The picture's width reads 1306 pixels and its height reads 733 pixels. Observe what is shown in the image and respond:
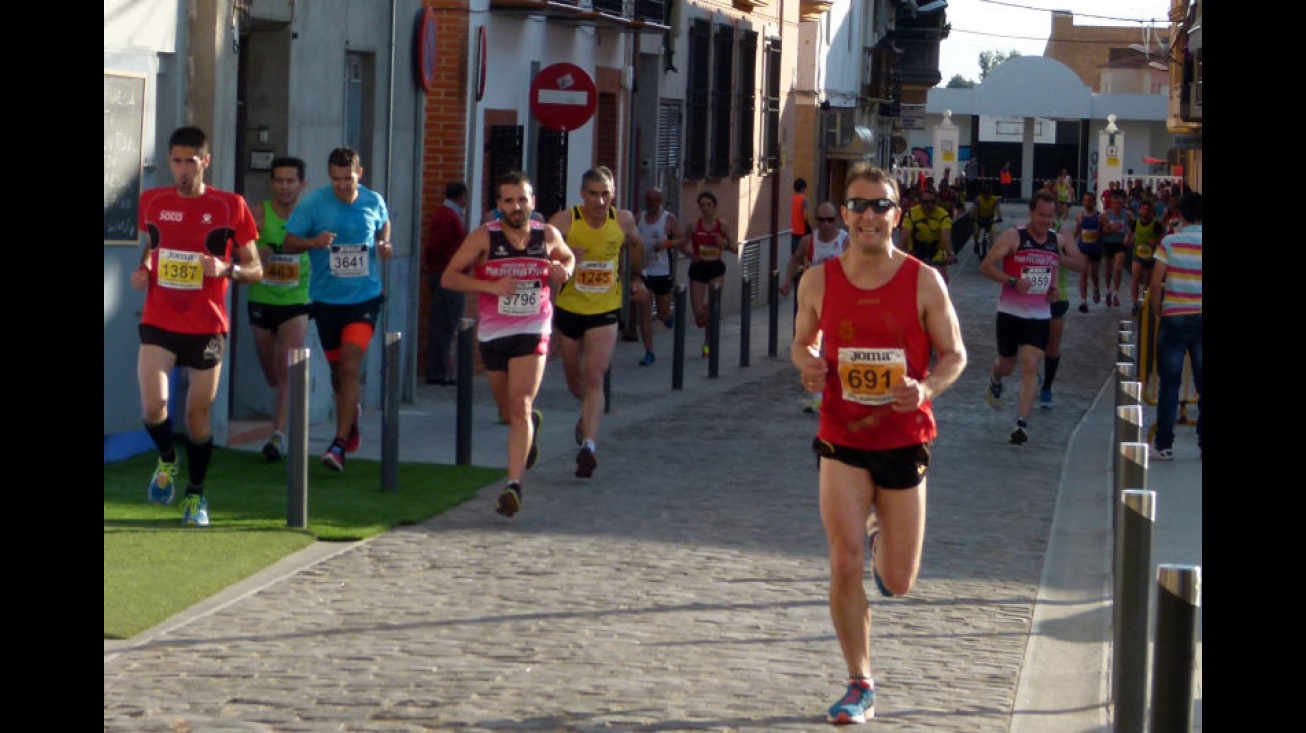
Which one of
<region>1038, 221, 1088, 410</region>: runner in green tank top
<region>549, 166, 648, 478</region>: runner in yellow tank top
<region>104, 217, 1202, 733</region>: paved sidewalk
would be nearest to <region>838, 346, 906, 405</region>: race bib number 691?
<region>104, 217, 1202, 733</region>: paved sidewalk

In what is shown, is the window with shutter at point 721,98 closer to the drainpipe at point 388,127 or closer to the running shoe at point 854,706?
the drainpipe at point 388,127

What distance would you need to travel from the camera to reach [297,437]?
34.2ft

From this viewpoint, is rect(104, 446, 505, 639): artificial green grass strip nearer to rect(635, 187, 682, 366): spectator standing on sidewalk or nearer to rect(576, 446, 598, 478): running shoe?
rect(576, 446, 598, 478): running shoe

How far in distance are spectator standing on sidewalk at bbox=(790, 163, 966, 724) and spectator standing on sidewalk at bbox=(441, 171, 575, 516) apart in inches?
171

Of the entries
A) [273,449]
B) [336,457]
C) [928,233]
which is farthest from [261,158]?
Answer: [928,233]

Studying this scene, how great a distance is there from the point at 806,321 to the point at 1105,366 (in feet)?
57.0

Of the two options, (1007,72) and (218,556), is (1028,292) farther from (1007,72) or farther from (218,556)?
(1007,72)

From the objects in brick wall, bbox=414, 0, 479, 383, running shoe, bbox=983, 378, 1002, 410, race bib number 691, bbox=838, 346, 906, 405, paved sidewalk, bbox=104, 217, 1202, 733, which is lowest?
paved sidewalk, bbox=104, 217, 1202, 733

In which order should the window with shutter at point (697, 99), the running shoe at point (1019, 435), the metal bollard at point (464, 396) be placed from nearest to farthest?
1. the metal bollard at point (464, 396)
2. the running shoe at point (1019, 435)
3. the window with shutter at point (697, 99)

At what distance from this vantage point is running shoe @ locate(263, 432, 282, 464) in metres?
13.0

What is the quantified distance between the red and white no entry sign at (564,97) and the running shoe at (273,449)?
694cm

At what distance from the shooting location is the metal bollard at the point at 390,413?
11781mm

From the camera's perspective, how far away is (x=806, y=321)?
7.28m

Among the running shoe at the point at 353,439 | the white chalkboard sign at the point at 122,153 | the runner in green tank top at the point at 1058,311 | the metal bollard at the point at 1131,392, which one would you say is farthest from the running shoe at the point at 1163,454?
the white chalkboard sign at the point at 122,153
